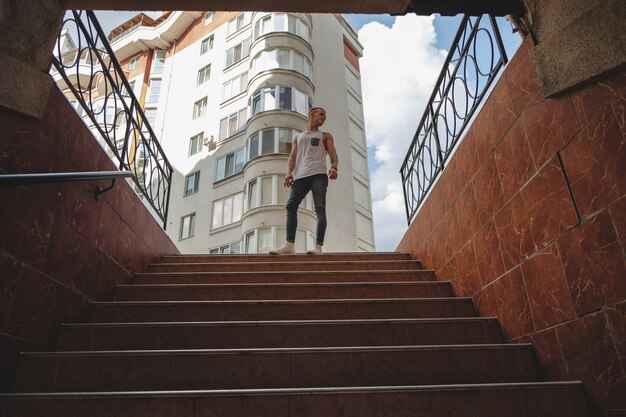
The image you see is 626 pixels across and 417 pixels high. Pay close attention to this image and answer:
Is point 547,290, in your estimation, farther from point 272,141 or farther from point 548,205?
point 272,141

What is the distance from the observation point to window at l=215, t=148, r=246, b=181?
719 inches

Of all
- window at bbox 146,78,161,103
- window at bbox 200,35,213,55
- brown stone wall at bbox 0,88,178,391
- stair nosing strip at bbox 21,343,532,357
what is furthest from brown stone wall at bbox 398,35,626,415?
window at bbox 146,78,161,103

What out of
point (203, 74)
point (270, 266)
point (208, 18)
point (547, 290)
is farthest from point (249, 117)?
point (547, 290)

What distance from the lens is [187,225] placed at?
1927cm

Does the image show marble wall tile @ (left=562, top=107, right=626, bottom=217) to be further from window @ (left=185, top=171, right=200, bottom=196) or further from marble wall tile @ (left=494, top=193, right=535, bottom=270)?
window @ (left=185, top=171, right=200, bottom=196)

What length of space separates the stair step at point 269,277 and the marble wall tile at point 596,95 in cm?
233

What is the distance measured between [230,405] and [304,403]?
1.09 ft

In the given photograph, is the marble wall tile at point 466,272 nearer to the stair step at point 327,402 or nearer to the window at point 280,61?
the stair step at point 327,402

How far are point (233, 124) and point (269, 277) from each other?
16.8 m

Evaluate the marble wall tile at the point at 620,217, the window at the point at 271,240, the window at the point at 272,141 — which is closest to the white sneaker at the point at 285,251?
the marble wall tile at the point at 620,217

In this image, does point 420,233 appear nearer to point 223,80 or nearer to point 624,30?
point 624,30

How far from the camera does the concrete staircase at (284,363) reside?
1.87 metres

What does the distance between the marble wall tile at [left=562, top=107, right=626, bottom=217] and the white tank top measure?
321 cm

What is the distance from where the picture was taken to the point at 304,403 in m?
1.87
